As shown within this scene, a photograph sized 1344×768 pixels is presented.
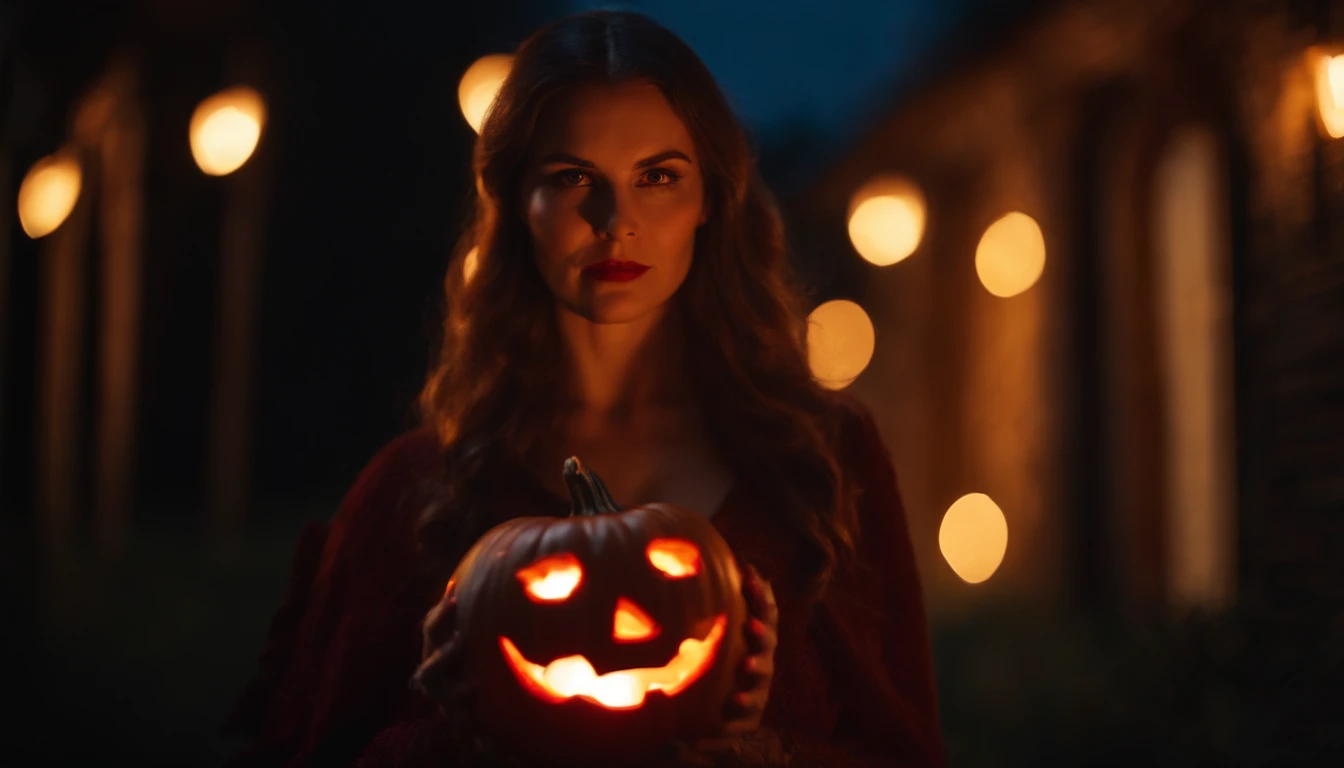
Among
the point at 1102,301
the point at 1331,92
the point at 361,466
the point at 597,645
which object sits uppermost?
the point at 1331,92

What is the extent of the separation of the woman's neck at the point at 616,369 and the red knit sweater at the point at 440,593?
0.79ft

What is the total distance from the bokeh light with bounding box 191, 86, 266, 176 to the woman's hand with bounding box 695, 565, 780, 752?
17.9 ft

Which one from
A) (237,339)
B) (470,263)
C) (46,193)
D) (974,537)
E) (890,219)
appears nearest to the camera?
(470,263)

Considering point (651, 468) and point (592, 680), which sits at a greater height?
point (651, 468)

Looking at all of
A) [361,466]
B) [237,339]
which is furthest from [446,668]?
[237,339]

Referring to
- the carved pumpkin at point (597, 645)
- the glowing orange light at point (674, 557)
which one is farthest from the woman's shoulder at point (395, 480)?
the glowing orange light at point (674, 557)

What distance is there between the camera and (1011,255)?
1034 centimetres

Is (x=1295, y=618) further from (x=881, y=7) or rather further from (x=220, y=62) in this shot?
(x=881, y=7)

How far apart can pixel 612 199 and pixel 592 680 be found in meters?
0.93

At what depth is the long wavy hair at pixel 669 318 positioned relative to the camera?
2.65 m

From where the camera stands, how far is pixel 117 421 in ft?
40.4

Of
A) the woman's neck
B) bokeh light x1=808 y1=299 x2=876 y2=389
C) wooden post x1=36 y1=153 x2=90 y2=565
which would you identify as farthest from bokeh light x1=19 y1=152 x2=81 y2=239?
bokeh light x1=808 y1=299 x2=876 y2=389

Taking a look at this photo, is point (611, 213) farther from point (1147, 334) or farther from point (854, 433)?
point (1147, 334)

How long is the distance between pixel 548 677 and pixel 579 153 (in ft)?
3.35
